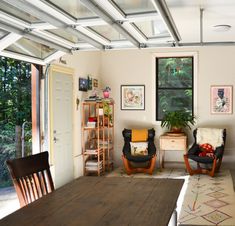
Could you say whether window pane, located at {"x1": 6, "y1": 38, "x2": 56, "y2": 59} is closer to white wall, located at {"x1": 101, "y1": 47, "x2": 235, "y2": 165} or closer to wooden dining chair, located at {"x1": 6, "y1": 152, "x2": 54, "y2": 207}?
wooden dining chair, located at {"x1": 6, "y1": 152, "x2": 54, "y2": 207}

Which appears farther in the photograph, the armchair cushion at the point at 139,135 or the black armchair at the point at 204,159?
the armchair cushion at the point at 139,135

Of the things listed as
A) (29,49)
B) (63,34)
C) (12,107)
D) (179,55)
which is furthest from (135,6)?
(179,55)

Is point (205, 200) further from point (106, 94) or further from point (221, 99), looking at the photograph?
point (106, 94)

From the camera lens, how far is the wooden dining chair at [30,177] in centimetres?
226

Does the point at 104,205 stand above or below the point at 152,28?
below

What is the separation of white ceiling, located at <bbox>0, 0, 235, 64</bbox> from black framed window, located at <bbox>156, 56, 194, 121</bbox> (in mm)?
3150

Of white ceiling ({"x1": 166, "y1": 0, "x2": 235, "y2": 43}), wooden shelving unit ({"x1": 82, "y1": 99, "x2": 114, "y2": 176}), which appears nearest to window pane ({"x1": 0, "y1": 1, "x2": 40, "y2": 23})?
white ceiling ({"x1": 166, "y1": 0, "x2": 235, "y2": 43})

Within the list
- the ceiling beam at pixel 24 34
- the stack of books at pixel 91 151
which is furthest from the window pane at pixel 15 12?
the stack of books at pixel 91 151

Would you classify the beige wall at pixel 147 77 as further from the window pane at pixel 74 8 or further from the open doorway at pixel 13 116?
the window pane at pixel 74 8

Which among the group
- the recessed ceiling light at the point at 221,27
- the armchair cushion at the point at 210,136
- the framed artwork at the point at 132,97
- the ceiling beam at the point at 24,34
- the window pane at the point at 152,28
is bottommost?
the armchair cushion at the point at 210,136

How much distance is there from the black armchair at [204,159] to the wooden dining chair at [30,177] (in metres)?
4.47

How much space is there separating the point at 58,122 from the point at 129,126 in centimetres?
241

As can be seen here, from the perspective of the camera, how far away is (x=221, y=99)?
7.52 m

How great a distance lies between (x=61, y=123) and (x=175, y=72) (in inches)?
Answer: 118
